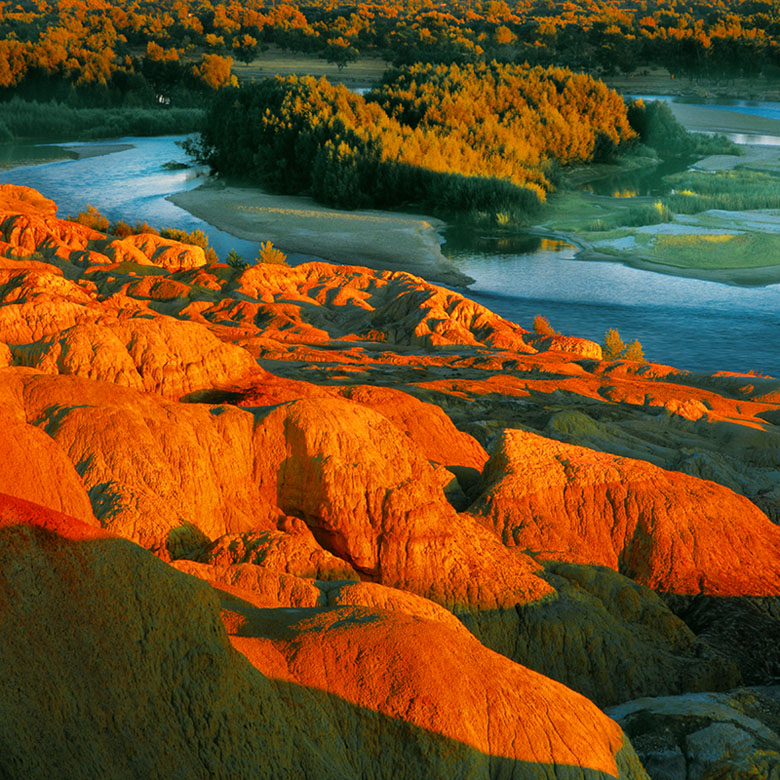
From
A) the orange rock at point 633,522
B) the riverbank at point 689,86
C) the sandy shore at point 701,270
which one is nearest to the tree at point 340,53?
the riverbank at point 689,86

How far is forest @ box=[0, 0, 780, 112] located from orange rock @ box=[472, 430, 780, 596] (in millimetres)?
73059

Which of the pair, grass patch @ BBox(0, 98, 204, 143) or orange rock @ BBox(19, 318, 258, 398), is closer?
orange rock @ BBox(19, 318, 258, 398)

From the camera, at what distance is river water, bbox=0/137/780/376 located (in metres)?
28.3

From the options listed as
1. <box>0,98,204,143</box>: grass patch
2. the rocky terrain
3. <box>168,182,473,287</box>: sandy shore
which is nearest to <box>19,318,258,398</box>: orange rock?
the rocky terrain

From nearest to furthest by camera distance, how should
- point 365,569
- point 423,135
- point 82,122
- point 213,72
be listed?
point 365,569 < point 423,135 < point 82,122 < point 213,72

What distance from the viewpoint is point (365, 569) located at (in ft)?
28.3

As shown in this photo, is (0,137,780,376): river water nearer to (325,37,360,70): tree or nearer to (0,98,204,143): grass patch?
(0,98,204,143): grass patch

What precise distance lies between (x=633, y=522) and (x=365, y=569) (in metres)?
3.16

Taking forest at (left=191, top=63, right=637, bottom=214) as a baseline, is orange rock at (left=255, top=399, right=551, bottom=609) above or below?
above

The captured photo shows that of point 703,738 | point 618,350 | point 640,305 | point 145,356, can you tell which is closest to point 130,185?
point 640,305

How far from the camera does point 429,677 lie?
5.50 m

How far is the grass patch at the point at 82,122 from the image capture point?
66.2 m

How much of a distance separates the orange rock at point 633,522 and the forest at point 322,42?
240 feet

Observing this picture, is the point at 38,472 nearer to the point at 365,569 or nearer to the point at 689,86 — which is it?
the point at 365,569
